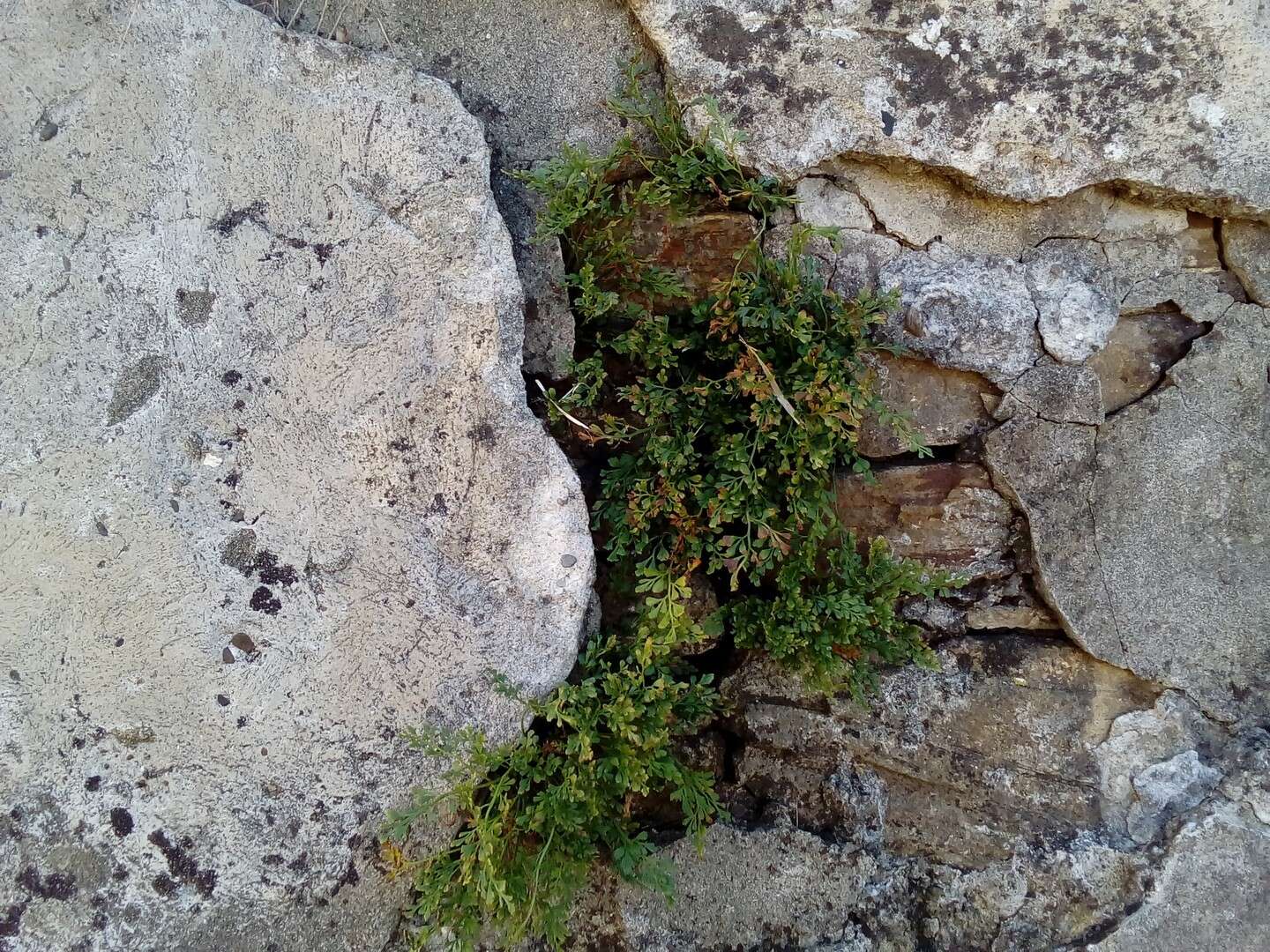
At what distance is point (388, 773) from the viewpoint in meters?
2.10

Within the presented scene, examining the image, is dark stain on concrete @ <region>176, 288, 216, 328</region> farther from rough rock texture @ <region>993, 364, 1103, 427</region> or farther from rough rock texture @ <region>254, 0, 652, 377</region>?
rough rock texture @ <region>993, 364, 1103, 427</region>

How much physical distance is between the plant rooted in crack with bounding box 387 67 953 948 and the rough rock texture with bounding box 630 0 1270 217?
0.57ft

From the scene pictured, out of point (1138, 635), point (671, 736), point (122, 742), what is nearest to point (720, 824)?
point (671, 736)

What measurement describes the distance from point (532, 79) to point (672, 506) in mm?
1260

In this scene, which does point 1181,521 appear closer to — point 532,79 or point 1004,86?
point 1004,86

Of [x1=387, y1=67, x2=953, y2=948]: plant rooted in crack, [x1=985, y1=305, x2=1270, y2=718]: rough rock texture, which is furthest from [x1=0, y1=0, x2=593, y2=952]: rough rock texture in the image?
[x1=985, y1=305, x2=1270, y2=718]: rough rock texture

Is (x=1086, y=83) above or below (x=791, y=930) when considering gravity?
above

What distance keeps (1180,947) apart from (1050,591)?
3.03 ft

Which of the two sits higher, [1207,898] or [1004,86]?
[1004,86]

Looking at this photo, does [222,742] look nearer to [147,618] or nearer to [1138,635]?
[147,618]

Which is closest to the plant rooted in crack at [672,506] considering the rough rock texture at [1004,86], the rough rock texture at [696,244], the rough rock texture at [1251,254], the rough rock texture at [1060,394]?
the rough rock texture at [696,244]

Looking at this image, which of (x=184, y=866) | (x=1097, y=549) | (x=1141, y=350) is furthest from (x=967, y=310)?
(x=184, y=866)

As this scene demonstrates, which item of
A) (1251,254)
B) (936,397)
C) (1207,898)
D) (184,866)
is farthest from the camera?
(936,397)

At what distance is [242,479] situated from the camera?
2.08m
